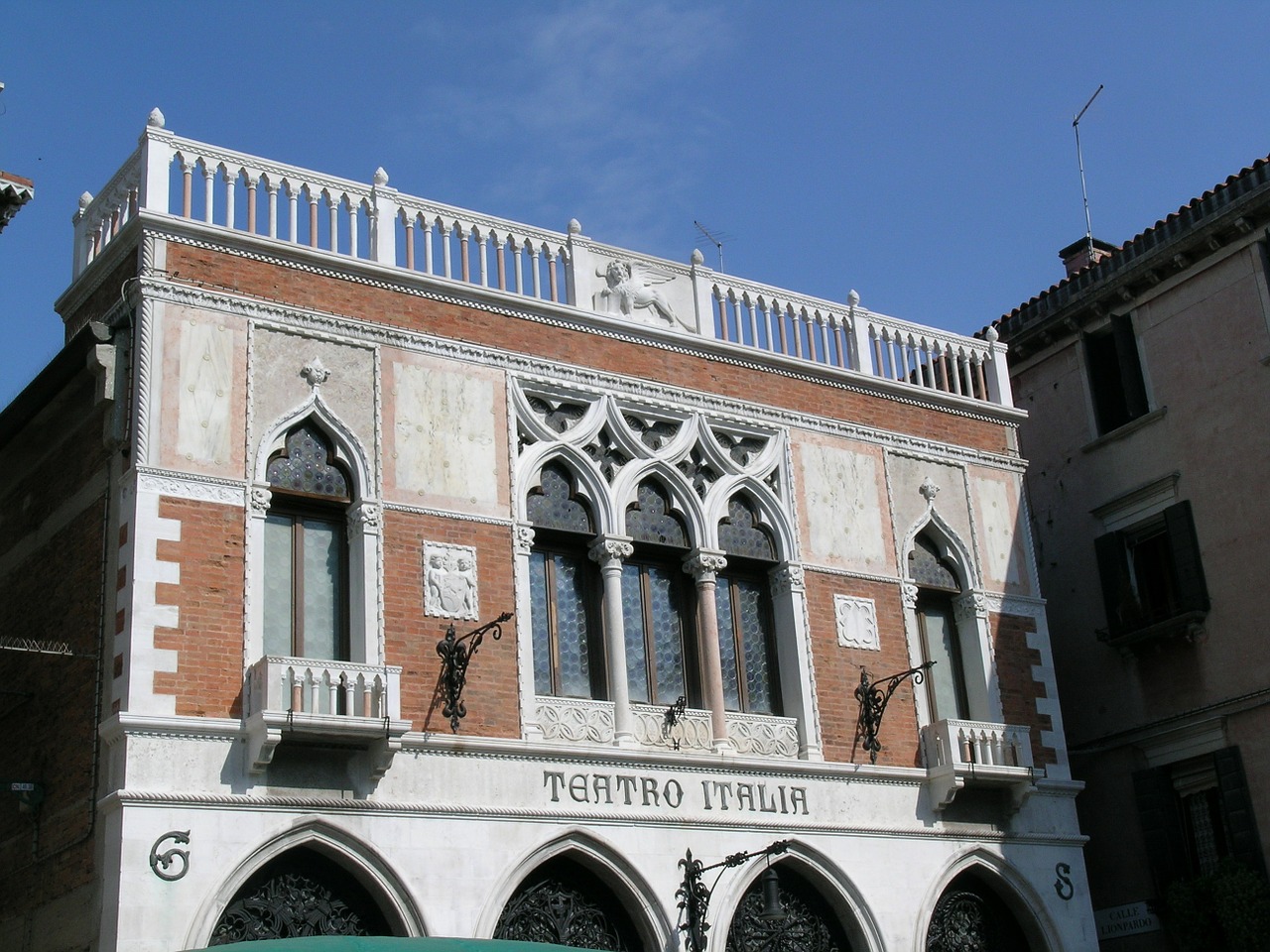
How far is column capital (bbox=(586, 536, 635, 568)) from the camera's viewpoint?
15758 mm

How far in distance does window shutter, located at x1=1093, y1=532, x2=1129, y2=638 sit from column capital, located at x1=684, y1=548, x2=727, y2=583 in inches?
217

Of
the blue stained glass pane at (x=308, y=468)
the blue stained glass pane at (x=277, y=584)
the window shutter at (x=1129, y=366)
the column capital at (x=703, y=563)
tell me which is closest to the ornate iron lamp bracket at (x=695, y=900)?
the column capital at (x=703, y=563)

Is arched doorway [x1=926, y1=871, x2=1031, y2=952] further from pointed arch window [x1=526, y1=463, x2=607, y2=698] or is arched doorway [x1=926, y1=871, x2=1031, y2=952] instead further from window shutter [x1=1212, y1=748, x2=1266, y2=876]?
pointed arch window [x1=526, y1=463, x2=607, y2=698]

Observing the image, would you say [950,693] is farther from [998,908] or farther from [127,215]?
Answer: [127,215]

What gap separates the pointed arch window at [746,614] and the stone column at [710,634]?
0.26 m

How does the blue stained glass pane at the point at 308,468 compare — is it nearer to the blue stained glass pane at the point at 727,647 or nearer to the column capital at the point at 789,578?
the blue stained glass pane at the point at 727,647

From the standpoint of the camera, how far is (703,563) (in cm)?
1634

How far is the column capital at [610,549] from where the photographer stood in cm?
1576

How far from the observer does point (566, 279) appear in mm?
16734

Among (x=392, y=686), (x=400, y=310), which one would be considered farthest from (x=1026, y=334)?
(x=392, y=686)

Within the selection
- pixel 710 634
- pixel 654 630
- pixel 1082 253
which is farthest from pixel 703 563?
pixel 1082 253

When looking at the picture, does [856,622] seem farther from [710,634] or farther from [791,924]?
[791,924]

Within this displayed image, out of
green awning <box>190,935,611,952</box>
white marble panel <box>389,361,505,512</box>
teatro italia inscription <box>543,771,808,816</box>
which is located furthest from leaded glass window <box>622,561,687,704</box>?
green awning <box>190,935,611,952</box>

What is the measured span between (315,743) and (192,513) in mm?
2041
